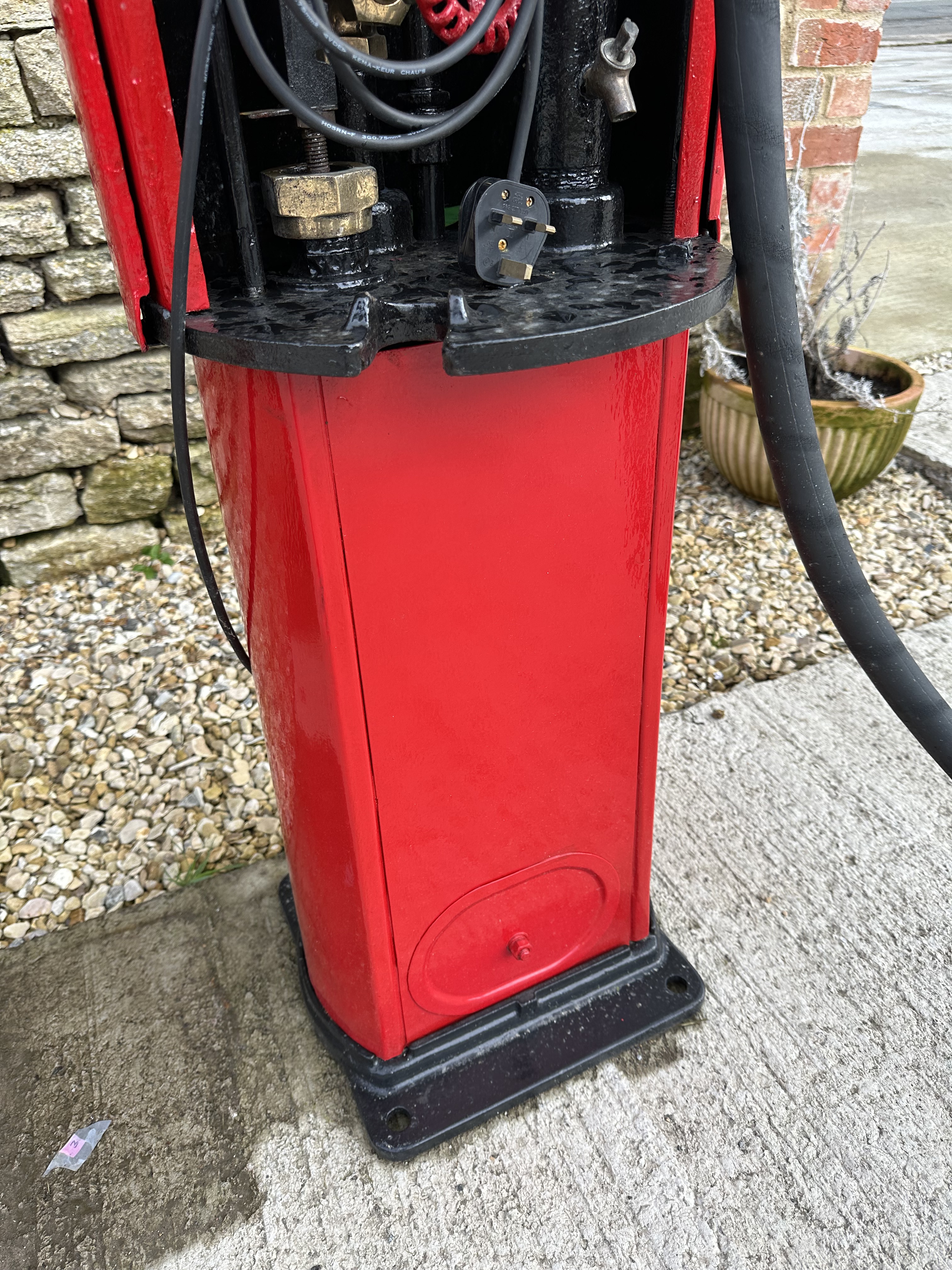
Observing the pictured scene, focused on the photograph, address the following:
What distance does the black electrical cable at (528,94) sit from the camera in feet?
2.56

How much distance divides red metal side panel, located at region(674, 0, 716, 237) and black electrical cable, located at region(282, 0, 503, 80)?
0.24m

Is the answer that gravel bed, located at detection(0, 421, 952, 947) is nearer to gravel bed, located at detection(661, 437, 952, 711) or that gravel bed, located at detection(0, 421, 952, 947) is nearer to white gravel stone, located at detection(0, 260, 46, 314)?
gravel bed, located at detection(661, 437, 952, 711)

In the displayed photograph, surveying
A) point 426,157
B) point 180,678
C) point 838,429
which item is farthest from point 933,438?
point 426,157

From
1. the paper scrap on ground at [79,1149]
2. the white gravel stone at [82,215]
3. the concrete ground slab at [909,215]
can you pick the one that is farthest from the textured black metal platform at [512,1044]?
the concrete ground slab at [909,215]

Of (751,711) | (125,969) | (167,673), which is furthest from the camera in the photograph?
(167,673)

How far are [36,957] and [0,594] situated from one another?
121 centimetres

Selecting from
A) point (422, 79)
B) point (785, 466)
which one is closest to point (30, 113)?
point (422, 79)

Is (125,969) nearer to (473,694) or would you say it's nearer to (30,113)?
(473,694)

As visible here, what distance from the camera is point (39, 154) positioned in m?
1.98

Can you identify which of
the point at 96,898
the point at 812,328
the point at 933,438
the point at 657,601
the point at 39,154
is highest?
the point at 39,154

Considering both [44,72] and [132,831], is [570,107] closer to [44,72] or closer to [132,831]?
[132,831]

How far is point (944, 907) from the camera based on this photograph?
1.48 meters

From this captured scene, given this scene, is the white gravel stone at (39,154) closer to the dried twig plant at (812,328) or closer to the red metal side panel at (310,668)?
the red metal side panel at (310,668)

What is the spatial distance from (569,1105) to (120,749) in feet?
3.90
